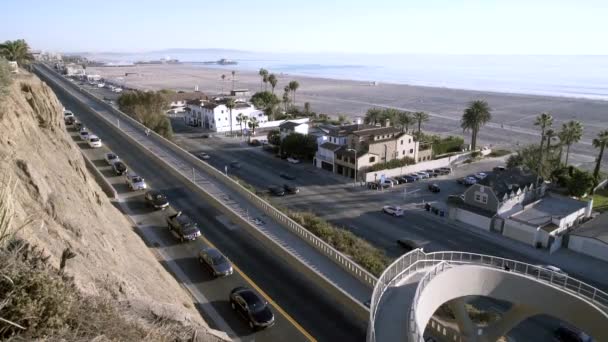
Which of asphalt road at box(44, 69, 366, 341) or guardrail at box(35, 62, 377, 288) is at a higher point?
guardrail at box(35, 62, 377, 288)

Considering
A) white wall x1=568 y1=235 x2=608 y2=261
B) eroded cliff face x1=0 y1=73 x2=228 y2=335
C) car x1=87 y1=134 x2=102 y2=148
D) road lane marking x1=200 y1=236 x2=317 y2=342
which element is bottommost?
white wall x1=568 y1=235 x2=608 y2=261

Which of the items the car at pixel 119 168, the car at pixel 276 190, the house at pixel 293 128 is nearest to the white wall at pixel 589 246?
the car at pixel 276 190

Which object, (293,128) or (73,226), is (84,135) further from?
(73,226)

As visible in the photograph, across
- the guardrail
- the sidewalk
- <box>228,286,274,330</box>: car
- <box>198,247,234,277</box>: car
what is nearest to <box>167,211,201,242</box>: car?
<box>198,247,234,277</box>: car

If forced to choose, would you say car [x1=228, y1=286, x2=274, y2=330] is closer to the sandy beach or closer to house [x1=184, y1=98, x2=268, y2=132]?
the sandy beach

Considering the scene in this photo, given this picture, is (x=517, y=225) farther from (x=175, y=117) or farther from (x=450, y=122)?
(x=175, y=117)

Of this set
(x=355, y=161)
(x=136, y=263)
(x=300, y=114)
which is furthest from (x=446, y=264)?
(x=300, y=114)

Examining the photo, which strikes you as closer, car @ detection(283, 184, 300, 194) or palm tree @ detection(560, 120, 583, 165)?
car @ detection(283, 184, 300, 194)
